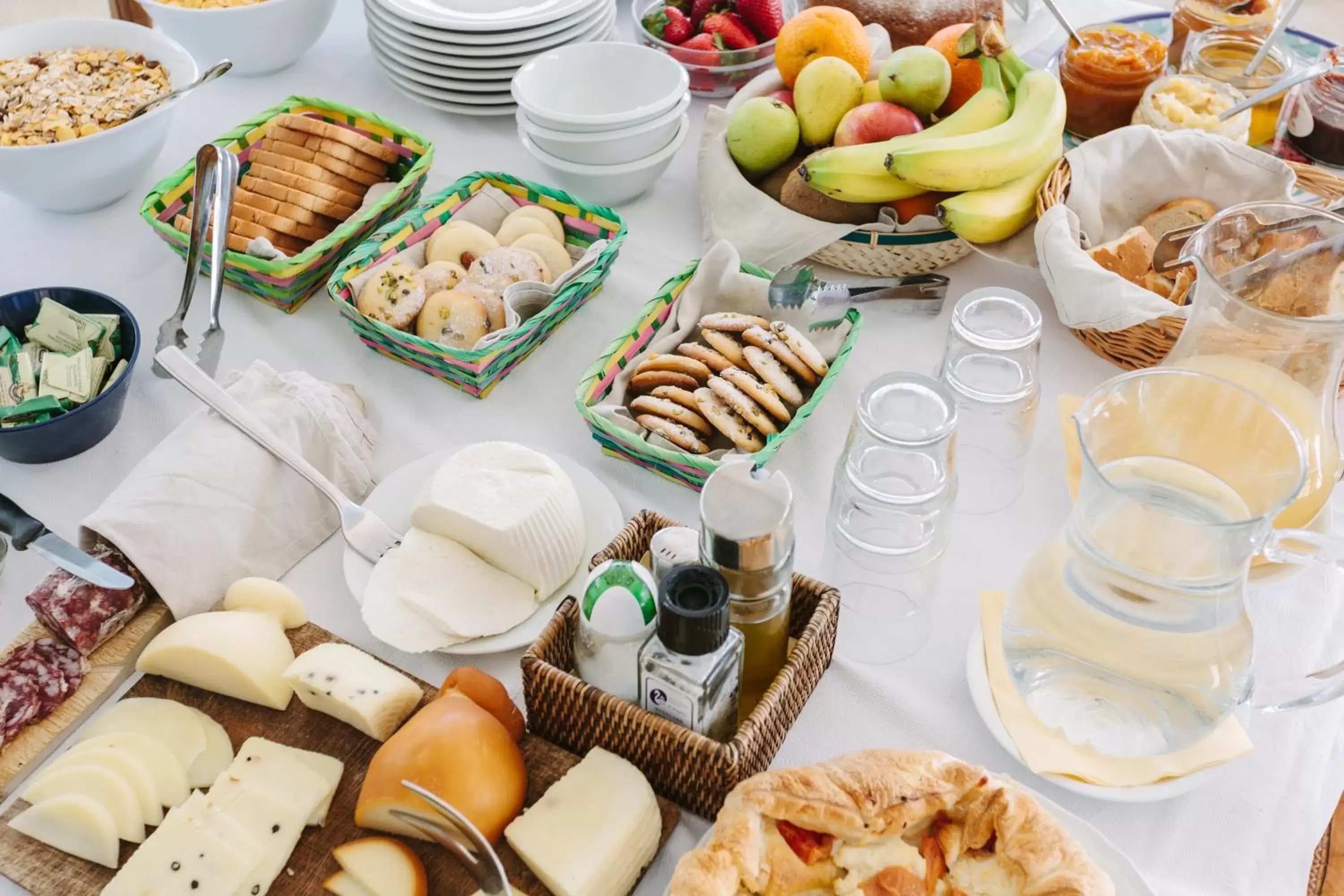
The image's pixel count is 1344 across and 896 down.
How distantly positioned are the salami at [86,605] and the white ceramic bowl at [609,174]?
2.12 feet

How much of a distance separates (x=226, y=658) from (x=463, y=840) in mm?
252

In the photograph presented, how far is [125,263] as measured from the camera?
125 centimetres

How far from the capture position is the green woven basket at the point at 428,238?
102 centimetres

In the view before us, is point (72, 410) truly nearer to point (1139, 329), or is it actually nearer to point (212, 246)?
point (212, 246)

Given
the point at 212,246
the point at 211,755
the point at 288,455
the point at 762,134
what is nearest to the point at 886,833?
the point at 211,755

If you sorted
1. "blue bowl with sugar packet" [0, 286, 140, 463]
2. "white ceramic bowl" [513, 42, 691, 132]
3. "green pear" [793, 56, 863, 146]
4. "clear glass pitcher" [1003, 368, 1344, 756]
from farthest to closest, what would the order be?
"white ceramic bowl" [513, 42, 691, 132] < "green pear" [793, 56, 863, 146] < "blue bowl with sugar packet" [0, 286, 140, 463] < "clear glass pitcher" [1003, 368, 1344, 756]

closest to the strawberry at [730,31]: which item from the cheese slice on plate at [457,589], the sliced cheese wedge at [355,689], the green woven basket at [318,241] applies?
the green woven basket at [318,241]

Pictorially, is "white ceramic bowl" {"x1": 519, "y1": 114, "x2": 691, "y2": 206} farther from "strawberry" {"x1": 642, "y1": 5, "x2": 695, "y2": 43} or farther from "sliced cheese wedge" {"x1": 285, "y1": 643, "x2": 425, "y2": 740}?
"sliced cheese wedge" {"x1": 285, "y1": 643, "x2": 425, "y2": 740}

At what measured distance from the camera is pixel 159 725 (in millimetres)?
795

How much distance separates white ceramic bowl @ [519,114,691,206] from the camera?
1.24 metres

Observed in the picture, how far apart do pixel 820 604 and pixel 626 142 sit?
0.66m

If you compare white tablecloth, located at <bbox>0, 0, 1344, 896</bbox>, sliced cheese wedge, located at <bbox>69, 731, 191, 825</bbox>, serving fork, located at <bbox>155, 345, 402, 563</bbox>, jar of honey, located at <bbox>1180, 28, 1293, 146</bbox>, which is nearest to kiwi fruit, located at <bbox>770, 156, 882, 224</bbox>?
white tablecloth, located at <bbox>0, 0, 1344, 896</bbox>

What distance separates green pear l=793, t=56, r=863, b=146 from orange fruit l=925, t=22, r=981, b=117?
0.12 meters

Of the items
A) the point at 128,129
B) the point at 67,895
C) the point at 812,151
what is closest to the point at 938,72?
the point at 812,151
